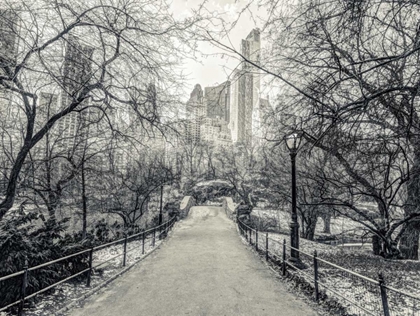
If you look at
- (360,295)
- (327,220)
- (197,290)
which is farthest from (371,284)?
(327,220)

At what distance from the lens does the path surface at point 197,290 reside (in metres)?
5.04

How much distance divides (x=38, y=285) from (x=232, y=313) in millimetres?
4030

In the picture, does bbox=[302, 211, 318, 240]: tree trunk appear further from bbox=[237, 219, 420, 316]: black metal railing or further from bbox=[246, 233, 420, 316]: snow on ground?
bbox=[237, 219, 420, 316]: black metal railing

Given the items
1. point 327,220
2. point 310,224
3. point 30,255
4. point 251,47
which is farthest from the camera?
point 327,220

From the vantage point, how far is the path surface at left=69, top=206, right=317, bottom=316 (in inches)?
199

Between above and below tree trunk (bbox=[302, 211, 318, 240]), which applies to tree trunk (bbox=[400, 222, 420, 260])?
above

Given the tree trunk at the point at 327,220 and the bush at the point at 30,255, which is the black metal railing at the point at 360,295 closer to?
the bush at the point at 30,255

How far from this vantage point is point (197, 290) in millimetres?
6145

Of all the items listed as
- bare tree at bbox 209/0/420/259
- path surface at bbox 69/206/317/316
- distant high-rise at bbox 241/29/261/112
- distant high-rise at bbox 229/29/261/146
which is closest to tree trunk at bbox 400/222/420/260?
bare tree at bbox 209/0/420/259

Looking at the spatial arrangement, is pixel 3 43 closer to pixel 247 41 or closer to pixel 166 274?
pixel 247 41

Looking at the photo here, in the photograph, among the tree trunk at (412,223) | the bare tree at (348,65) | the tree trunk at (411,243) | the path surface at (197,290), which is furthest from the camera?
the tree trunk at (411,243)

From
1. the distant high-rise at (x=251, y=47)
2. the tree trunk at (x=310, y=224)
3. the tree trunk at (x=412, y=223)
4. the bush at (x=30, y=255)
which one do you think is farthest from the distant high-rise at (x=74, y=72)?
the tree trunk at (x=310, y=224)

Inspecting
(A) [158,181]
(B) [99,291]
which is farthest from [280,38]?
(A) [158,181]

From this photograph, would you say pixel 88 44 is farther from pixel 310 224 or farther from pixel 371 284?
pixel 310 224
